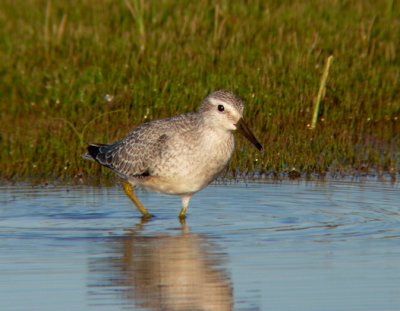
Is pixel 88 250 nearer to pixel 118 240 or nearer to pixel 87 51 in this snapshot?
pixel 118 240

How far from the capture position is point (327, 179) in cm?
1257

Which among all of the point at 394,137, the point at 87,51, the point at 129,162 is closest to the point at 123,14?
the point at 87,51

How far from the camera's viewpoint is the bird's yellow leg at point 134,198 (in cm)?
1100

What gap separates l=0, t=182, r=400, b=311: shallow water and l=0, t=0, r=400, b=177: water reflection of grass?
3.99ft

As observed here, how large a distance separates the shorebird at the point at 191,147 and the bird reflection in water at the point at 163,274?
0.89 metres

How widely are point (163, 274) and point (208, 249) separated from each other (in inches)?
37.5

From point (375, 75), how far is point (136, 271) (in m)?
7.97

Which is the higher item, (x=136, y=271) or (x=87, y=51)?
(x=87, y=51)

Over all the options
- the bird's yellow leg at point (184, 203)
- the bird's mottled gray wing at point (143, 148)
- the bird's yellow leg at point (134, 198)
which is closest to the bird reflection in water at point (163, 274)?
the bird's yellow leg at point (184, 203)

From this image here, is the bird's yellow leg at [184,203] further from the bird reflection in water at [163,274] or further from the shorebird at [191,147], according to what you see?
the bird reflection in water at [163,274]

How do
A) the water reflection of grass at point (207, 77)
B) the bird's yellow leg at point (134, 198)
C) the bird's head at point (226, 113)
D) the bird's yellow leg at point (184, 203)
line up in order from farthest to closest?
1. the water reflection of grass at point (207, 77)
2. the bird's yellow leg at point (134, 198)
3. the bird's yellow leg at point (184, 203)
4. the bird's head at point (226, 113)

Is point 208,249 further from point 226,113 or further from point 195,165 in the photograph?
point 226,113

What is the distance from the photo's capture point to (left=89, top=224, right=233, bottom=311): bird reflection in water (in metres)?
7.45

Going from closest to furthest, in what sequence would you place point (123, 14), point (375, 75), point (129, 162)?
point (129, 162), point (375, 75), point (123, 14)
